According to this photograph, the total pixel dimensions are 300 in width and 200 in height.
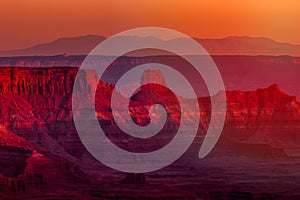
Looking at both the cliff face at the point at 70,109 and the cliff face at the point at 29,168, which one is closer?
the cliff face at the point at 29,168

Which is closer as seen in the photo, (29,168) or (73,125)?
(29,168)

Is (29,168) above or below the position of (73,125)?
below

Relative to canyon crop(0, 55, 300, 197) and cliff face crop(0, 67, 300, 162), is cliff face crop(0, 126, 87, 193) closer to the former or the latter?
canyon crop(0, 55, 300, 197)

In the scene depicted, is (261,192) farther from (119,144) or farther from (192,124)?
(192,124)

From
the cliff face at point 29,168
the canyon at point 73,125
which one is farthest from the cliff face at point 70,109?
the cliff face at point 29,168

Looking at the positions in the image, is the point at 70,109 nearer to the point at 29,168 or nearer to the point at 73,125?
the point at 73,125

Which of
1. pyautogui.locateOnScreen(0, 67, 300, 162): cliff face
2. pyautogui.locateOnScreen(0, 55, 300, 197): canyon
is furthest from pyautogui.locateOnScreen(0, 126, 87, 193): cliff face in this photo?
pyautogui.locateOnScreen(0, 67, 300, 162): cliff face

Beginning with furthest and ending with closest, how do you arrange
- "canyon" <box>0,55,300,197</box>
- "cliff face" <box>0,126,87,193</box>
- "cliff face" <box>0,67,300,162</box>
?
1. "cliff face" <box>0,67,300,162</box>
2. "canyon" <box>0,55,300,197</box>
3. "cliff face" <box>0,126,87,193</box>

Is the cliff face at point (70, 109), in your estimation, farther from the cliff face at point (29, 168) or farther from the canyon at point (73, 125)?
the cliff face at point (29, 168)

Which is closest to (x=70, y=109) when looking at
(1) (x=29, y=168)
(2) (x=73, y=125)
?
(2) (x=73, y=125)

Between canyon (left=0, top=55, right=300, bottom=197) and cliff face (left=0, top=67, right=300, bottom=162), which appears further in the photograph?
cliff face (left=0, top=67, right=300, bottom=162)

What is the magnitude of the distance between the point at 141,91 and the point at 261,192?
1730 inches

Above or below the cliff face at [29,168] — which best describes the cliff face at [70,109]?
above

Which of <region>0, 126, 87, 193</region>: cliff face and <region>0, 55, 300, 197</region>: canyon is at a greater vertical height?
<region>0, 55, 300, 197</region>: canyon
